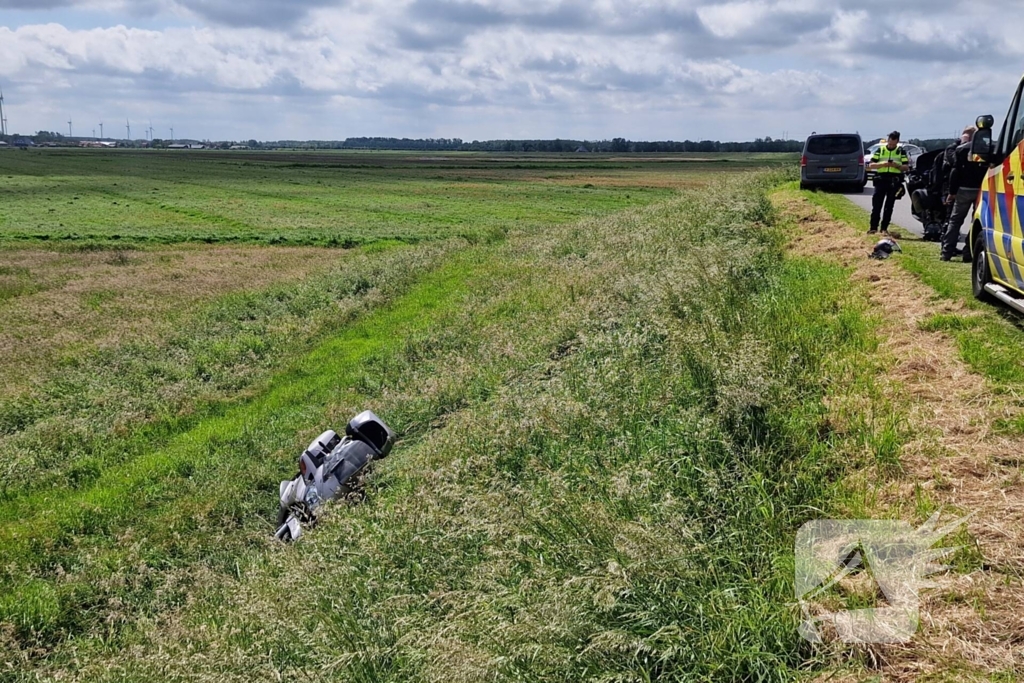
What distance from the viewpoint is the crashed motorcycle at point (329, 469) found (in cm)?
773

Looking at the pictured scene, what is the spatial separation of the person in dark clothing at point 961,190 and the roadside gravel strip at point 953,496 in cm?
324

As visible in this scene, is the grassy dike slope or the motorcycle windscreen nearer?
the grassy dike slope

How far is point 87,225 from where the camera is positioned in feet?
111

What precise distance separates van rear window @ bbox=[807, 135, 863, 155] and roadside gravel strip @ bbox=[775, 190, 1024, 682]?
1776 cm

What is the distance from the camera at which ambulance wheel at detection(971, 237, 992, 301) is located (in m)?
7.97

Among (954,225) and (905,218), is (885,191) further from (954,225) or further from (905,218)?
(905,218)

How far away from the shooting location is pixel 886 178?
42.3 feet

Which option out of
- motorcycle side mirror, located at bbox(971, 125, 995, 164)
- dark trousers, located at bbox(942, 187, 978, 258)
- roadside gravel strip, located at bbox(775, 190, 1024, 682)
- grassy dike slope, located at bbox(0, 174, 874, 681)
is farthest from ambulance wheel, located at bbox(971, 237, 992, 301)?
dark trousers, located at bbox(942, 187, 978, 258)

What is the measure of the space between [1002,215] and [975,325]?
1.24m

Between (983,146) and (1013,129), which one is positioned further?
(983,146)

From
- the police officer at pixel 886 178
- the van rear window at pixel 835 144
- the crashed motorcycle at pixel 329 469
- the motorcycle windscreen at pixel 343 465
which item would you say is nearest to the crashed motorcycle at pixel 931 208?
the police officer at pixel 886 178

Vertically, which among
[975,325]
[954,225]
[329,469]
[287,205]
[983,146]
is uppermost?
[983,146]

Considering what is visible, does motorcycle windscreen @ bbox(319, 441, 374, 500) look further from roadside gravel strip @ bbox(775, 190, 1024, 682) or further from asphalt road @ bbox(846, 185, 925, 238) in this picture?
asphalt road @ bbox(846, 185, 925, 238)

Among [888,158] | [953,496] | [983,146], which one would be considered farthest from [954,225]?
[953,496]
